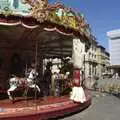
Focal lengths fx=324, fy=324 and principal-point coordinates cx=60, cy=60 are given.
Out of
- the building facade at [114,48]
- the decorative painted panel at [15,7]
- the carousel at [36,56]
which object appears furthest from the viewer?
the building facade at [114,48]

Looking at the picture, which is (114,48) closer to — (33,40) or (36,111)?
(33,40)

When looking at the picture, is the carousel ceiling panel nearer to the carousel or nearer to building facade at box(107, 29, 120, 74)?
the carousel

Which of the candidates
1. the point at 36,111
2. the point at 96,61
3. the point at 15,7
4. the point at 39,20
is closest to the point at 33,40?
the point at 39,20

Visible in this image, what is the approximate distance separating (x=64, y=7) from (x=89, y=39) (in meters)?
Answer: 3.80

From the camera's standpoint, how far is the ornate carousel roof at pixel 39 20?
1180 cm

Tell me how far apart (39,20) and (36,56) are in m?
1.52

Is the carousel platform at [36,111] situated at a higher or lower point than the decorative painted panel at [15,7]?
lower

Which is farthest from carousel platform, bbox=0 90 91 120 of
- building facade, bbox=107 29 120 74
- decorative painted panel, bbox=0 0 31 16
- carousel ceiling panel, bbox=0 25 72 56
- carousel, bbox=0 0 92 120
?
building facade, bbox=107 29 120 74

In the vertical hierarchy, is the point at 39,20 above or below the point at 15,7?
below

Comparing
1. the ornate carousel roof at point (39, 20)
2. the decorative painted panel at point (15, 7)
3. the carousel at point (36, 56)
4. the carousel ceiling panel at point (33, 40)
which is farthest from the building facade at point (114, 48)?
the decorative painted panel at point (15, 7)

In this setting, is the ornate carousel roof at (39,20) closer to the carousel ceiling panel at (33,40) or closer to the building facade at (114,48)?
the carousel ceiling panel at (33,40)

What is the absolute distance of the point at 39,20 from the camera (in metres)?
12.4

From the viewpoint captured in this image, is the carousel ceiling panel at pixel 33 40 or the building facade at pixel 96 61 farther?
the building facade at pixel 96 61

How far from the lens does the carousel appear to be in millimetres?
11750
